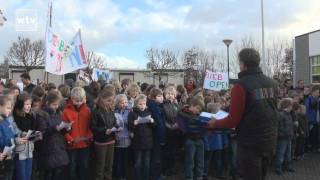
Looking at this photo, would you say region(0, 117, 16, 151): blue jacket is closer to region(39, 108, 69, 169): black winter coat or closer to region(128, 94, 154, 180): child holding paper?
region(39, 108, 69, 169): black winter coat

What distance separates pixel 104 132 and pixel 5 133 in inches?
76.9

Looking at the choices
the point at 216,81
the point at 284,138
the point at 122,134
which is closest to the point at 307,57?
the point at 216,81

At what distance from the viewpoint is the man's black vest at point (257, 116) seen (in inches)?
229

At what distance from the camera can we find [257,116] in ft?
19.1

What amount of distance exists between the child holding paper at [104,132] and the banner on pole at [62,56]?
393 cm

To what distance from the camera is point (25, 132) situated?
7500 mm

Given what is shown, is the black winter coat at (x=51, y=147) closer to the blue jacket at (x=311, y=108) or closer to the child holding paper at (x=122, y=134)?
the child holding paper at (x=122, y=134)

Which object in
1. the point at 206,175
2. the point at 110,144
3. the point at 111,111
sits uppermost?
the point at 111,111

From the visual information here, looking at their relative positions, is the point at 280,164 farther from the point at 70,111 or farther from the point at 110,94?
the point at 70,111

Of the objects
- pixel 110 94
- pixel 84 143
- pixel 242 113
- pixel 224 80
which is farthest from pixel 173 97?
pixel 224 80

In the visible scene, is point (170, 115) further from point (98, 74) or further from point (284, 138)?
point (98, 74)

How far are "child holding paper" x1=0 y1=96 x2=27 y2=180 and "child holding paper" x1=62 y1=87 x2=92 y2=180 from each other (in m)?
1.23

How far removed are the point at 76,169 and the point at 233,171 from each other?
11.1 ft

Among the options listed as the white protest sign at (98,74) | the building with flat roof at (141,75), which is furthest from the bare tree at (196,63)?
the white protest sign at (98,74)
